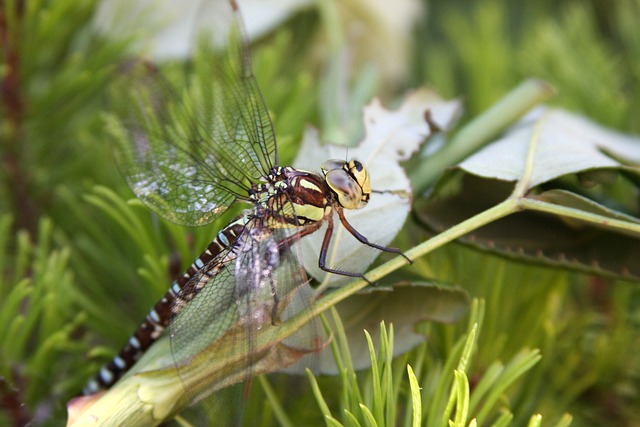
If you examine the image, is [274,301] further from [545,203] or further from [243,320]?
[545,203]

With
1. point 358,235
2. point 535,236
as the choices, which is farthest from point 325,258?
point 535,236

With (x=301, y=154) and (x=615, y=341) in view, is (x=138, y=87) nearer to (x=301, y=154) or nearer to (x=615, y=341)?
(x=301, y=154)

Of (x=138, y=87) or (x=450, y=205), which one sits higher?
(x=138, y=87)

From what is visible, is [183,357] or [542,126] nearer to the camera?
[183,357]

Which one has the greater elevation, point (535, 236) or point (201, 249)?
point (201, 249)

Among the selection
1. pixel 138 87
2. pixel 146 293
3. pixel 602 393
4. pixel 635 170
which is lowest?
pixel 602 393

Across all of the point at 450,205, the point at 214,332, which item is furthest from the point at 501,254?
the point at 214,332
